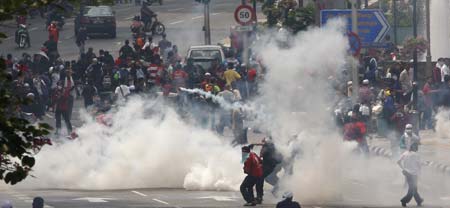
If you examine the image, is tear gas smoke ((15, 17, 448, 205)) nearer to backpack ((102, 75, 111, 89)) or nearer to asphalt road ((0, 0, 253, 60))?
backpack ((102, 75, 111, 89))

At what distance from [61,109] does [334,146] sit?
1262 centimetres

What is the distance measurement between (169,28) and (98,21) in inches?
199

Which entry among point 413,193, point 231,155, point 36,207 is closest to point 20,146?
point 36,207

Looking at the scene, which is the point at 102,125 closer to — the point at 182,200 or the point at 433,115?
the point at 182,200

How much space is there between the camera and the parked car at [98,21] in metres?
59.3

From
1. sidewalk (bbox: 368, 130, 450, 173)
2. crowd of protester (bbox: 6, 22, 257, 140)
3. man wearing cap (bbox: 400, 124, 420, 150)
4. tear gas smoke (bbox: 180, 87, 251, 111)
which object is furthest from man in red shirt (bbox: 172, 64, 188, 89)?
man wearing cap (bbox: 400, 124, 420, 150)

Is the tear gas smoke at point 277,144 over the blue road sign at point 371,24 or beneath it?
beneath

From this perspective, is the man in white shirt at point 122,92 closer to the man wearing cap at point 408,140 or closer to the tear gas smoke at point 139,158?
the tear gas smoke at point 139,158

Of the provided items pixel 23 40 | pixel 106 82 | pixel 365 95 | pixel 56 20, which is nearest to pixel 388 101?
pixel 365 95

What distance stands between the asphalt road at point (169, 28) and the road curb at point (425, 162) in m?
20.9

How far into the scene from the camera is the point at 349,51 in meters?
27.9

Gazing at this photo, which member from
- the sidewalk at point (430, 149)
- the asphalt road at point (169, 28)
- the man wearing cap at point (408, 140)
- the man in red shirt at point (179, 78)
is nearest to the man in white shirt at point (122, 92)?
the man in red shirt at point (179, 78)

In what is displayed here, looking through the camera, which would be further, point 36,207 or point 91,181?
point 91,181

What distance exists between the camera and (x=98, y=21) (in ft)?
197
